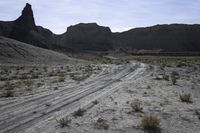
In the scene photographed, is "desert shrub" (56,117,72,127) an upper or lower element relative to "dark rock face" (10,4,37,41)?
lower

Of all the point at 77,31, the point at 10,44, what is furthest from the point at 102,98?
the point at 77,31

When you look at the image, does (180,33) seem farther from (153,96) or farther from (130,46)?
(153,96)

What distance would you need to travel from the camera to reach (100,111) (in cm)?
1212

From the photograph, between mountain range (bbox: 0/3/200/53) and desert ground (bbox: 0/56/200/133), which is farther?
mountain range (bbox: 0/3/200/53)

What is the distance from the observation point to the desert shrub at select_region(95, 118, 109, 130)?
388 inches

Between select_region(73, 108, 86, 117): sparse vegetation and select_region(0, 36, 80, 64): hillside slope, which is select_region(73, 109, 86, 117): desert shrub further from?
select_region(0, 36, 80, 64): hillside slope

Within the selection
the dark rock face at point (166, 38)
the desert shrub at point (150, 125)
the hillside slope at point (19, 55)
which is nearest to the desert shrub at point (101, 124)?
the desert shrub at point (150, 125)

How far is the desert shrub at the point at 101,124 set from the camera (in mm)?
9867

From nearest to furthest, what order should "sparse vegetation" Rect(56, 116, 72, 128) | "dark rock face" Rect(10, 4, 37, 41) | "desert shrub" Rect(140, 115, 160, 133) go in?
"desert shrub" Rect(140, 115, 160, 133) → "sparse vegetation" Rect(56, 116, 72, 128) → "dark rock face" Rect(10, 4, 37, 41)

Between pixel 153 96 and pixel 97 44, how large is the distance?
521 ft

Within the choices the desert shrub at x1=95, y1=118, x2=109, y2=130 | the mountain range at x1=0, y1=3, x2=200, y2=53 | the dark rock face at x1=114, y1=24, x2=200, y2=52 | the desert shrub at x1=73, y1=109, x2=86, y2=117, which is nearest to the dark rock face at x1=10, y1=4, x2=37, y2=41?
the mountain range at x1=0, y1=3, x2=200, y2=53

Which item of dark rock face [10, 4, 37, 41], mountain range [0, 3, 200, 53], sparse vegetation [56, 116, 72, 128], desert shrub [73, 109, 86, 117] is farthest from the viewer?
mountain range [0, 3, 200, 53]

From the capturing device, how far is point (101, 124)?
10.1 m

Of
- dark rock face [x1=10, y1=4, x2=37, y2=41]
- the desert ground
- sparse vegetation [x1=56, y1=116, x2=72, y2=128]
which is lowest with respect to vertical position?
the desert ground
